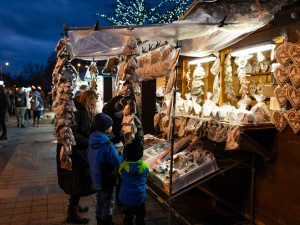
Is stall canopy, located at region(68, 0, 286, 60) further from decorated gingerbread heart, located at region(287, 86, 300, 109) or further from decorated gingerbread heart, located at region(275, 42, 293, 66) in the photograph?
decorated gingerbread heart, located at region(287, 86, 300, 109)

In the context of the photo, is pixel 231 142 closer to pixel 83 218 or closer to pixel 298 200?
pixel 298 200

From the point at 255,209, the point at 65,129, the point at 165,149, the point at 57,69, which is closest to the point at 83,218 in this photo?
the point at 65,129

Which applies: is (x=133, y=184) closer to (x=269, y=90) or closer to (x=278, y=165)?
(x=278, y=165)

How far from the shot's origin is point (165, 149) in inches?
205

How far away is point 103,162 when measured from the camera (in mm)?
3551

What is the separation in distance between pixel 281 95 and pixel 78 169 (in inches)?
127

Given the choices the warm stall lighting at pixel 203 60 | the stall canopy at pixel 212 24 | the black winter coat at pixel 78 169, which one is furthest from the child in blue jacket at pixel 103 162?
the warm stall lighting at pixel 203 60

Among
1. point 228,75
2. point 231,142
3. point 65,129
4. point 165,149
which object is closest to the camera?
point 231,142

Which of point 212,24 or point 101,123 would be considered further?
point 101,123

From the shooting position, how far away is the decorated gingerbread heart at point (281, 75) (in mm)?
3338

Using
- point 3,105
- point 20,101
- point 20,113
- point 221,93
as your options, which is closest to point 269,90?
point 221,93

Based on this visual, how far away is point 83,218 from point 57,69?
8.41 ft

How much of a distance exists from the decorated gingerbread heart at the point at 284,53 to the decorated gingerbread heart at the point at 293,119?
65cm

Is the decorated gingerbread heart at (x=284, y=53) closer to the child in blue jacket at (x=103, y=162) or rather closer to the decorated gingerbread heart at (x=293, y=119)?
the decorated gingerbread heart at (x=293, y=119)
